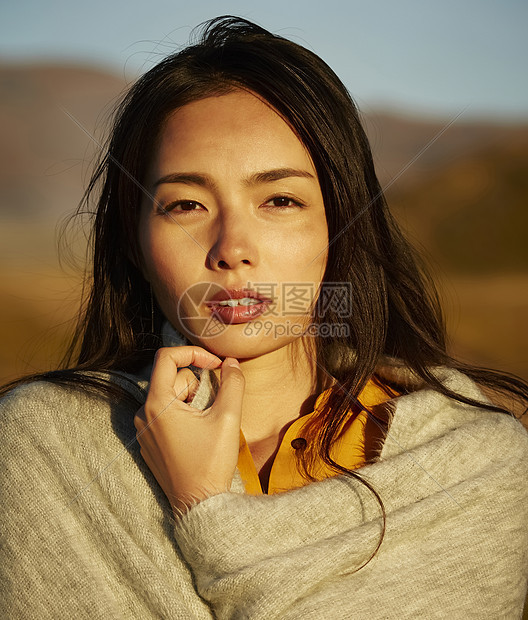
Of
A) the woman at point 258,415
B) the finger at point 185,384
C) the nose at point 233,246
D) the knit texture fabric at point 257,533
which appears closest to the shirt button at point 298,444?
the woman at point 258,415

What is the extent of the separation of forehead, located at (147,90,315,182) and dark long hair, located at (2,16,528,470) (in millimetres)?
42

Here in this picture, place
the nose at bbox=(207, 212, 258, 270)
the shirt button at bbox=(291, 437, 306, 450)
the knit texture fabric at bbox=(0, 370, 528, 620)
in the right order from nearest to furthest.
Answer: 1. the knit texture fabric at bbox=(0, 370, 528, 620)
2. the nose at bbox=(207, 212, 258, 270)
3. the shirt button at bbox=(291, 437, 306, 450)

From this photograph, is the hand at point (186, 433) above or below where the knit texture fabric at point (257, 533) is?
above

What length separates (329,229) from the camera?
7.52ft

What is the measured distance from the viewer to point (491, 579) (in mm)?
2062

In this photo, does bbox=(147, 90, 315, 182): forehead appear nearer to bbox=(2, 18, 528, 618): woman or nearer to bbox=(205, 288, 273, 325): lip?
bbox=(2, 18, 528, 618): woman

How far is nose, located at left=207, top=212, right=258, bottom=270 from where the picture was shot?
2031mm

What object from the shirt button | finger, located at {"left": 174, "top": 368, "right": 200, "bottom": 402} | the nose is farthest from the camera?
the shirt button

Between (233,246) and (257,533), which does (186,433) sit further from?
(233,246)

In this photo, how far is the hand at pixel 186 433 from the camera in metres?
1.94

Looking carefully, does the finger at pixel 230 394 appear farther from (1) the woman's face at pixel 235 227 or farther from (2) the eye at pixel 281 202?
(2) the eye at pixel 281 202

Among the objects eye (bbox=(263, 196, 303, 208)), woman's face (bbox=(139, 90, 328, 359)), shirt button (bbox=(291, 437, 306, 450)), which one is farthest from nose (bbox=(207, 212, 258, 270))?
shirt button (bbox=(291, 437, 306, 450))

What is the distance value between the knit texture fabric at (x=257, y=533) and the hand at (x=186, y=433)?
58mm

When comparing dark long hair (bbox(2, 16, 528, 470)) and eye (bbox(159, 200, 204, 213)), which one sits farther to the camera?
dark long hair (bbox(2, 16, 528, 470))
